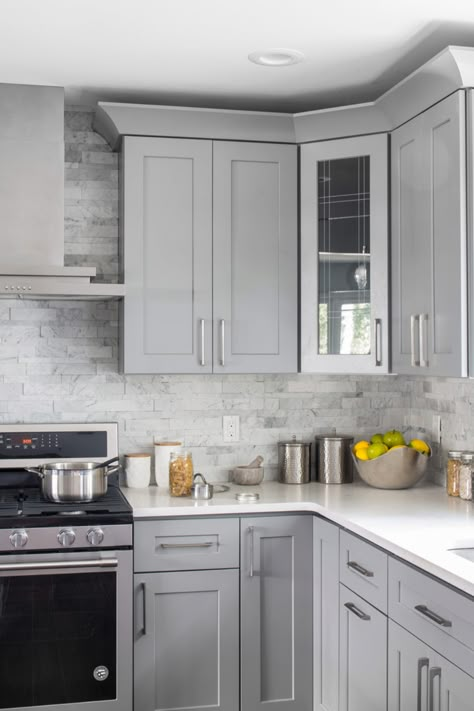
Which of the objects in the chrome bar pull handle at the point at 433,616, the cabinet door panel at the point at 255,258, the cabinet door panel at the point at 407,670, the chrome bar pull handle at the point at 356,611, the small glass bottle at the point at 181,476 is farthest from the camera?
the cabinet door panel at the point at 255,258

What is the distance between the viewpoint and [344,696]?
284 centimetres

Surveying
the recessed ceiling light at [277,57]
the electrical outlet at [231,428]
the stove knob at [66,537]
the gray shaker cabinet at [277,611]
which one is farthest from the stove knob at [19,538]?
the recessed ceiling light at [277,57]

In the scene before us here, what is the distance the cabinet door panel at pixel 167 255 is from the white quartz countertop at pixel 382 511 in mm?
565

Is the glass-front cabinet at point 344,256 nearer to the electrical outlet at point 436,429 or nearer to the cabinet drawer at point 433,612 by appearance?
the electrical outlet at point 436,429

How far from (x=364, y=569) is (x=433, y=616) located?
490mm

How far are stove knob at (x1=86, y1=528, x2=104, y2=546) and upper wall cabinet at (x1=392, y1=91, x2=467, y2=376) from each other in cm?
125

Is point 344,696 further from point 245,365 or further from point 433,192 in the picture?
point 433,192

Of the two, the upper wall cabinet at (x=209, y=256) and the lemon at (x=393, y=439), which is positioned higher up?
the upper wall cabinet at (x=209, y=256)

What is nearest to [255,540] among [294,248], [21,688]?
[21,688]

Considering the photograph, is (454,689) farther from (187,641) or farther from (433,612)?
(187,641)

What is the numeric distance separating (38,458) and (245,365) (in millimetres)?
934

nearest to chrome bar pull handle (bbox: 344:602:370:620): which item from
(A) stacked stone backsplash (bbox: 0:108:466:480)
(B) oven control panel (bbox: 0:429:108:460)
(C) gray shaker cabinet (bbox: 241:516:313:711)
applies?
(C) gray shaker cabinet (bbox: 241:516:313:711)

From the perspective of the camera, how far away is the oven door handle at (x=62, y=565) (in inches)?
111

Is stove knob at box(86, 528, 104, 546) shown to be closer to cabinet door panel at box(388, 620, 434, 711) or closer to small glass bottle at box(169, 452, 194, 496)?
small glass bottle at box(169, 452, 194, 496)
